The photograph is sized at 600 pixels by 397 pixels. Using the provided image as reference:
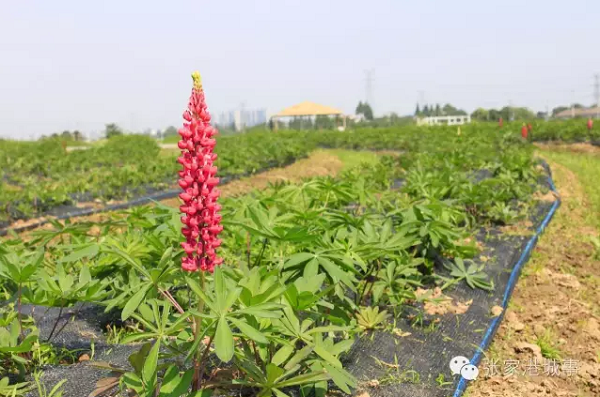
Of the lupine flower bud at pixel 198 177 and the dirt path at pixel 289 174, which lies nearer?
the lupine flower bud at pixel 198 177

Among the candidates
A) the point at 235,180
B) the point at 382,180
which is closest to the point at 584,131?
the point at 235,180

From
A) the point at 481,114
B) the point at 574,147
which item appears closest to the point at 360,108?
the point at 481,114

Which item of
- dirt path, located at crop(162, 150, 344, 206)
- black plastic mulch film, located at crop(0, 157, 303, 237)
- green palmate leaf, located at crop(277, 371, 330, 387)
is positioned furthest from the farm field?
dirt path, located at crop(162, 150, 344, 206)

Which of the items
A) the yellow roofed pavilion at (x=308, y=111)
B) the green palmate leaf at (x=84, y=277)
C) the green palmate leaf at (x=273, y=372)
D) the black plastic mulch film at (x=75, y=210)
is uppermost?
the yellow roofed pavilion at (x=308, y=111)

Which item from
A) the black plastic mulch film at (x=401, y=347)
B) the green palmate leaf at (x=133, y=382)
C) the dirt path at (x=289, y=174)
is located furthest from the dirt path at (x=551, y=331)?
the dirt path at (x=289, y=174)

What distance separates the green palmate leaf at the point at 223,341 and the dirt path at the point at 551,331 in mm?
1537

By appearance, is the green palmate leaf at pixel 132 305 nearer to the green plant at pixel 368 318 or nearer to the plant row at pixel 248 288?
the plant row at pixel 248 288

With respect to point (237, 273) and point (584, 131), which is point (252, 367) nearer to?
point (237, 273)

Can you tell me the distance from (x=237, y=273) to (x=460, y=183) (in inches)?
126

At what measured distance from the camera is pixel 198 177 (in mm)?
1593

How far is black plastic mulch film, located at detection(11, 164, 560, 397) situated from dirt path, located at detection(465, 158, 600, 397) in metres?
0.13

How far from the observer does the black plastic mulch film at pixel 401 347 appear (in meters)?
2.17

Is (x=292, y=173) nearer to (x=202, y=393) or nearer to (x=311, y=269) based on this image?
(x=311, y=269)

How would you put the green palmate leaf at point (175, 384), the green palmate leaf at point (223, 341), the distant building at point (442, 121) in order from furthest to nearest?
1. the distant building at point (442, 121)
2. the green palmate leaf at point (175, 384)
3. the green palmate leaf at point (223, 341)
